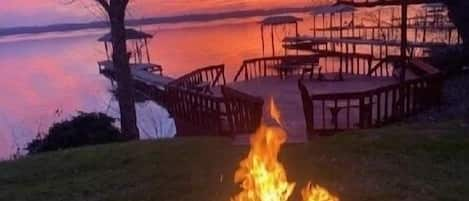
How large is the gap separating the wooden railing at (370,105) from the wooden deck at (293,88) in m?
0.87

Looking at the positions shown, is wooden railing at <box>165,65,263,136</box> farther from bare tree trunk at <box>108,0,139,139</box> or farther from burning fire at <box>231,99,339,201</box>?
burning fire at <box>231,99,339,201</box>

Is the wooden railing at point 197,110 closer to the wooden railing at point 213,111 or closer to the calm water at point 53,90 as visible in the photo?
the wooden railing at point 213,111

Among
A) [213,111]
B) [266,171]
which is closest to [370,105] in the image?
[213,111]

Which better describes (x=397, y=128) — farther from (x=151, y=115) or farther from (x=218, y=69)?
(x=151, y=115)

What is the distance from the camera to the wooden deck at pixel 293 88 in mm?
14789

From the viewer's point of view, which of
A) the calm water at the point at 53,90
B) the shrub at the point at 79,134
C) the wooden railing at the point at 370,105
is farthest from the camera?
the calm water at the point at 53,90

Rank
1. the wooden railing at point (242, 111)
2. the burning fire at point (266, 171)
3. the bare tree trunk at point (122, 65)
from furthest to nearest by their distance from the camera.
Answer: the bare tree trunk at point (122, 65) < the wooden railing at point (242, 111) < the burning fire at point (266, 171)

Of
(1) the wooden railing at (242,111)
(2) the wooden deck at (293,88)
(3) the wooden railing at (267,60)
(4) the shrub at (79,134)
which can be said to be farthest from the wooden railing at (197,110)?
(3) the wooden railing at (267,60)

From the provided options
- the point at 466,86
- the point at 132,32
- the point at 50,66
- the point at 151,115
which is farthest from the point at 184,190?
the point at 50,66

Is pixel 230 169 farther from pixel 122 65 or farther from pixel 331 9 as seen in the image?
pixel 331 9

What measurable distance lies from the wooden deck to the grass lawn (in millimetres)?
3766

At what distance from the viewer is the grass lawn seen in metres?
7.80

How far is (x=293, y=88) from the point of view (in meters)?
18.5

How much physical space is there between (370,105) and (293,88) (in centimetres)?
664
